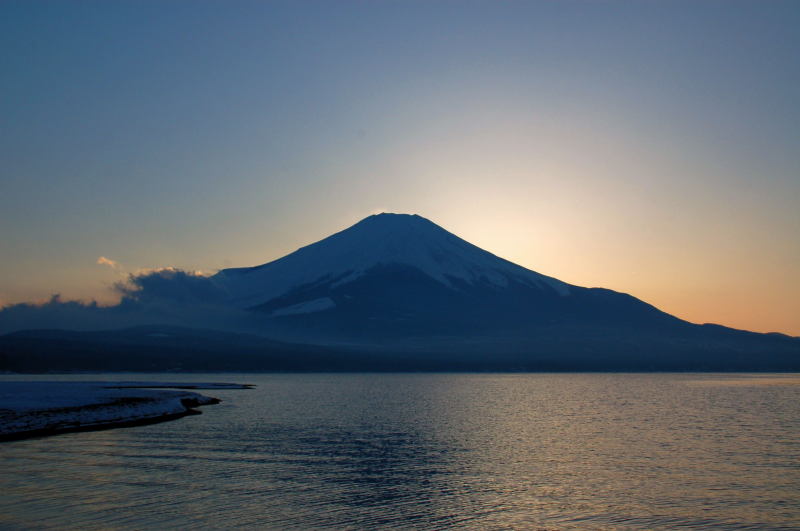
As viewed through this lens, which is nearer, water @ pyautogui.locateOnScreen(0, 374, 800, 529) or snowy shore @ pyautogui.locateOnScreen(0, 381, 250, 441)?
water @ pyautogui.locateOnScreen(0, 374, 800, 529)

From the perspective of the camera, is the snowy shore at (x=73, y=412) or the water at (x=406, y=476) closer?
the water at (x=406, y=476)

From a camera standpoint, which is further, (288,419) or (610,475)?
(288,419)

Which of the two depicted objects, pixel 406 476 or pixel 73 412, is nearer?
pixel 406 476

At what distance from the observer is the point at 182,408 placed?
2982 inches

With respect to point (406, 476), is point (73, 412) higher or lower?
higher

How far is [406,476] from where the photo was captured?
3738 cm

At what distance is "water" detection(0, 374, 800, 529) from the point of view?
90.4ft

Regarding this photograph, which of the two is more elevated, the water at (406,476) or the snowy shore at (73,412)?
the snowy shore at (73,412)

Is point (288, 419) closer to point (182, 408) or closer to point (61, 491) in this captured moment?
point (182, 408)

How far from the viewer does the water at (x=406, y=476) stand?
2755 centimetres

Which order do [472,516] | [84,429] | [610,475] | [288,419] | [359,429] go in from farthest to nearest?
[288,419], [359,429], [84,429], [610,475], [472,516]

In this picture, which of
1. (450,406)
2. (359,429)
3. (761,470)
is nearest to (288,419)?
(359,429)

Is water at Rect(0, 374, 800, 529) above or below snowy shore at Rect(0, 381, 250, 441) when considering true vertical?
below

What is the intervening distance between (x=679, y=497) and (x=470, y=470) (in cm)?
1164
